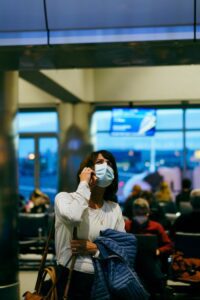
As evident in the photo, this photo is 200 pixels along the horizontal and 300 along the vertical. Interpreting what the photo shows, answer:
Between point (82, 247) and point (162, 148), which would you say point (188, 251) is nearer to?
point (82, 247)

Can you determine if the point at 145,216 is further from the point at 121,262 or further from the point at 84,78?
the point at 84,78

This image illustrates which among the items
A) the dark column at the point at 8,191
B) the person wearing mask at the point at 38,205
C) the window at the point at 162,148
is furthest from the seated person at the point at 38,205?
the dark column at the point at 8,191

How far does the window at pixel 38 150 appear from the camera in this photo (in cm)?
2297

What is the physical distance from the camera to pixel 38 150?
927 inches

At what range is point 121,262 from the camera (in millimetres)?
4008

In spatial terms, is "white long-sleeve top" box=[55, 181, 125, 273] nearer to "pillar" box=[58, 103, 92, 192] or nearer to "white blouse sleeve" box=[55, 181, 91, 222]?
"white blouse sleeve" box=[55, 181, 91, 222]

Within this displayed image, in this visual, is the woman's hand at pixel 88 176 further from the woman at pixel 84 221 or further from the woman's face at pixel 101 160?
the woman's face at pixel 101 160

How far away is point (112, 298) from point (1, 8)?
15.9 feet

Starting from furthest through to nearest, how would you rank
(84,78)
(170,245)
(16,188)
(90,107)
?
(90,107), (84,78), (16,188), (170,245)

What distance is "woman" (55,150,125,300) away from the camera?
3.90 meters

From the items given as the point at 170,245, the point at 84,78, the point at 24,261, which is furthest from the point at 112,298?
the point at 84,78

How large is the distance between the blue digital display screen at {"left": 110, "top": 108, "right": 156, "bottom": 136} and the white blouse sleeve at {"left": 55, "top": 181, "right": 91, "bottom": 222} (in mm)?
16050

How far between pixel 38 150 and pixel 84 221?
64.5 feet

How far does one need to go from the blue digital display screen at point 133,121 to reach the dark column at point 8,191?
1040 cm
